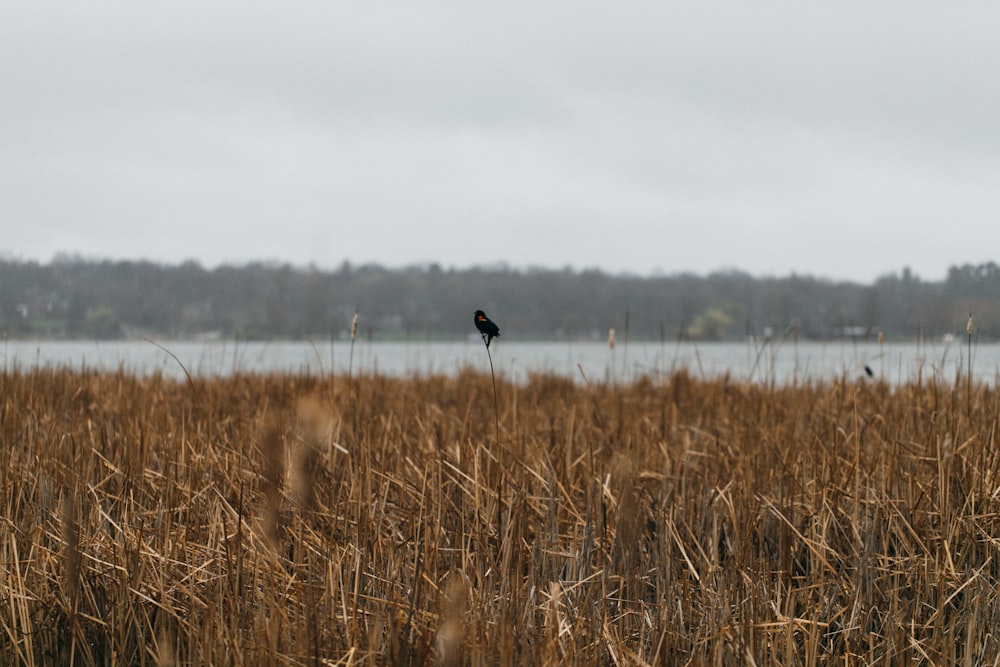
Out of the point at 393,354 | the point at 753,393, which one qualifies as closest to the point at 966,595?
the point at 753,393

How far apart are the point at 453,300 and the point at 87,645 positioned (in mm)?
39487

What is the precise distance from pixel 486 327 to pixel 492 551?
986 millimetres

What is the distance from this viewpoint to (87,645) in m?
1.96

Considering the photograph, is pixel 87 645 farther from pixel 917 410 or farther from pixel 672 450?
pixel 917 410

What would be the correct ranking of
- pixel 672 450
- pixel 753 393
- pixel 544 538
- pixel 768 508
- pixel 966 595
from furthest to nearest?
1. pixel 753 393
2. pixel 672 450
3. pixel 768 508
4. pixel 544 538
5. pixel 966 595

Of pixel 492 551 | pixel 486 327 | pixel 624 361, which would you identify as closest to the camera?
pixel 486 327

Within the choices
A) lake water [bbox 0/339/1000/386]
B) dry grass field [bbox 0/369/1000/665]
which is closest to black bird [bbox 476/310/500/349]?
dry grass field [bbox 0/369/1000/665]

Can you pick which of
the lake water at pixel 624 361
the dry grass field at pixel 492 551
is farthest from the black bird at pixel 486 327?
the lake water at pixel 624 361

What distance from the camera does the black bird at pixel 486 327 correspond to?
170cm

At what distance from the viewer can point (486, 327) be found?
5.78ft

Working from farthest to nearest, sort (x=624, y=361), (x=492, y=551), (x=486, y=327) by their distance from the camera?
(x=624, y=361) < (x=492, y=551) < (x=486, y=327)

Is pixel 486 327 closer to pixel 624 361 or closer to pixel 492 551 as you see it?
pixel 492 551

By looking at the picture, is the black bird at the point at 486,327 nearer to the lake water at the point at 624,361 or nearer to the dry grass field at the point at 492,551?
the dry grass field at the point at 492,551

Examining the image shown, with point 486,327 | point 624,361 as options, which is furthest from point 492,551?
point 624,361
